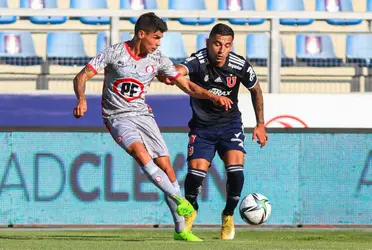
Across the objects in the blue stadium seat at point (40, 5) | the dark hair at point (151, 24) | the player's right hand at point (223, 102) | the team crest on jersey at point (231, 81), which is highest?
the blue stadium seat at point (40, 5)

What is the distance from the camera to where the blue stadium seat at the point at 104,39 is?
14922 millimetres

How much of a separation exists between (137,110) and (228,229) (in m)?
1.63

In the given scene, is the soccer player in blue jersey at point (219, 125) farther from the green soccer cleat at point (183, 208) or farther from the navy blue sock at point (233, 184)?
the green soccer cleat at point (183, 208)

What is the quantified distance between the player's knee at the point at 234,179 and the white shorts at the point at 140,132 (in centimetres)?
86

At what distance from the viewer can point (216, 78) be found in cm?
1006

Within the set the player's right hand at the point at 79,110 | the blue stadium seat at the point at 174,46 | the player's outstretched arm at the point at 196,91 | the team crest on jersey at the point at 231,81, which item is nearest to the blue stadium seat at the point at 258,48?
the blue stadium seat at the point at 174,46

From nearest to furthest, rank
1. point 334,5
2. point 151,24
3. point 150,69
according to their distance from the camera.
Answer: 1. point 151,24
2. point 150,69
3. point 334,5

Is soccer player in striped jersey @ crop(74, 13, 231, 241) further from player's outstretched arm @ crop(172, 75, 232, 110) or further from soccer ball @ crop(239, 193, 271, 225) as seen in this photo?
soccer ball @ crop(239, 193, 271, 225)

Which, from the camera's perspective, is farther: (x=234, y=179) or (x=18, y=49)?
(x=18, y=49)

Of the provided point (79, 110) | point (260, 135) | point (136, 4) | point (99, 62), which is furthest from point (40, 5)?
point (79, 110)

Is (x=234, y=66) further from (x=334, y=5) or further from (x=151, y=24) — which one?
(x=334, y=5)

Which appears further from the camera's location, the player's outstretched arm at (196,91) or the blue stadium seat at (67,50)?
the blue stadium seat at (67,50)

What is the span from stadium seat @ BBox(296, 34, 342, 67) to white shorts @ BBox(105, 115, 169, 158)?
6.59 metres

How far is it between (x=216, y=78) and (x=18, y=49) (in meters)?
5.86
